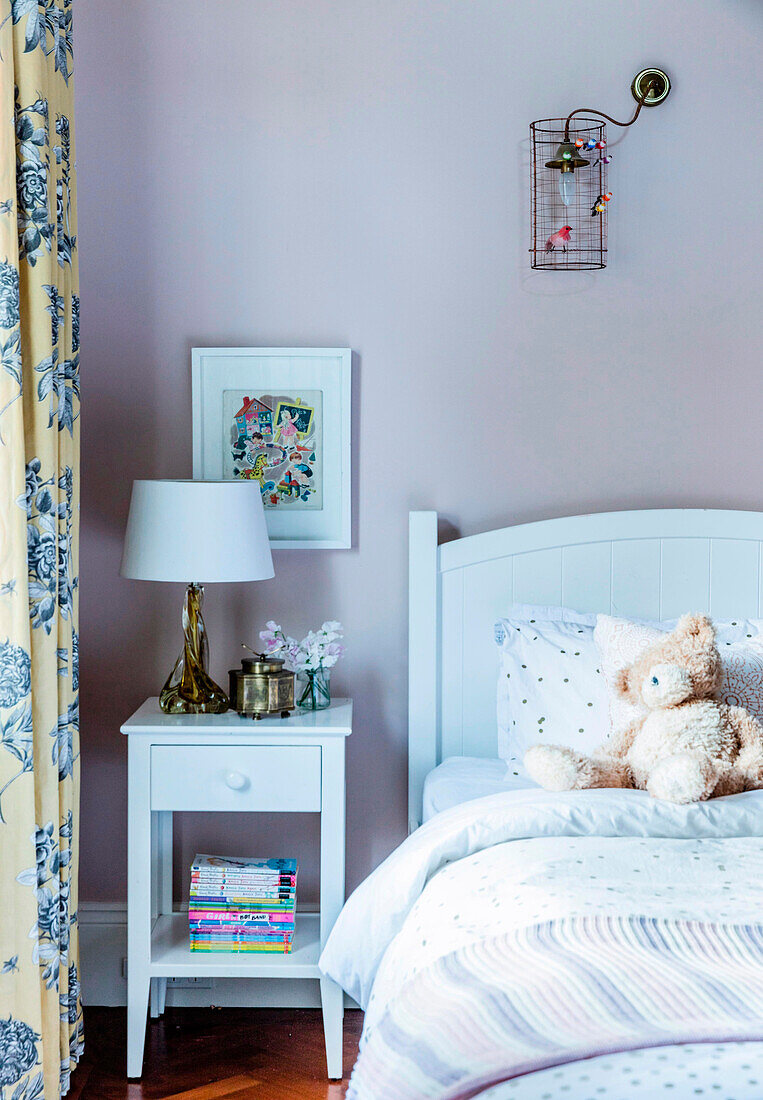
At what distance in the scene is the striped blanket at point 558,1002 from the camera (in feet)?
3.46

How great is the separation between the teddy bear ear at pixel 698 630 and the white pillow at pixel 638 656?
0.11 meters

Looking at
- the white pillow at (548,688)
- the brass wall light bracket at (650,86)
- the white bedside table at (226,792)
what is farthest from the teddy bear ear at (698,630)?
the brass wall light bracket at (650,86)

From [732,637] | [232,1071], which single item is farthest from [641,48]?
[232,1071]

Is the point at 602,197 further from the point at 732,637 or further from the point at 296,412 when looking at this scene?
the point at 732,637

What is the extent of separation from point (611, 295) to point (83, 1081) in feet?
7.25

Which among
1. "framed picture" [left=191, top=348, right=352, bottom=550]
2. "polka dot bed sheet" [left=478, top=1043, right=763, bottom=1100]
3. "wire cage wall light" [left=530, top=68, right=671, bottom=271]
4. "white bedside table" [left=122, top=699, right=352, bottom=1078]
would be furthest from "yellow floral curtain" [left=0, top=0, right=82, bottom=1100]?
Answer: "wire cage wall light" [left=530, top=68, right=671, bottom=271]

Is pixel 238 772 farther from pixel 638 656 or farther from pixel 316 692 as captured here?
pixel 638 656

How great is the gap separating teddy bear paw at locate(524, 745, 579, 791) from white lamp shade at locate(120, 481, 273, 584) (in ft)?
2.39

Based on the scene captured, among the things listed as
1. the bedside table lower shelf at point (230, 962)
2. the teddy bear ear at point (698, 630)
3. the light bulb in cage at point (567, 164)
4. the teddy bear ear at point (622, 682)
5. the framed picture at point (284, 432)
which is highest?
the light bulb in cage at point (567, 164)

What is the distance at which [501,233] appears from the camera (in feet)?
8.29

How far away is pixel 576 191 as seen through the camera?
2516 millimetres

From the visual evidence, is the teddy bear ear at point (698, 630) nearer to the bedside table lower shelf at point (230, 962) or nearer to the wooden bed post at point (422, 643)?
the wooden bed post at point (422, 643)

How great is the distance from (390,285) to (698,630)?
3.84ft

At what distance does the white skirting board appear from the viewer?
2.48 metres
